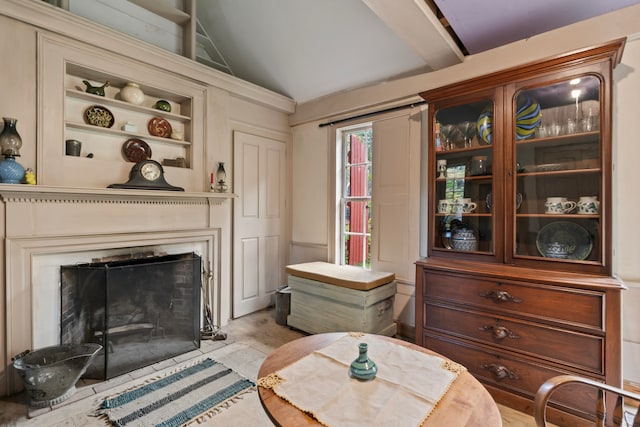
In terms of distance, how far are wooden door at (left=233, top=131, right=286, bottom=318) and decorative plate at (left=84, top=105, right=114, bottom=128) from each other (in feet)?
3.84

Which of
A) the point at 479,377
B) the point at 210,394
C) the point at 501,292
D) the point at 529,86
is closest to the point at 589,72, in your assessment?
the point at 529,86

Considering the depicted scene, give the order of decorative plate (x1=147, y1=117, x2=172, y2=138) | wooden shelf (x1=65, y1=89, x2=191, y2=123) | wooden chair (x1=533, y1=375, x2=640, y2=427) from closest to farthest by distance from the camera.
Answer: wooden chair (x1=533, y1=375, x2=640, y2=427)
wooden shelf (x1=65, y1=89, x2=191, y2=123)
decorative plate (x1=147, y1=117, x2=172, y2=138)

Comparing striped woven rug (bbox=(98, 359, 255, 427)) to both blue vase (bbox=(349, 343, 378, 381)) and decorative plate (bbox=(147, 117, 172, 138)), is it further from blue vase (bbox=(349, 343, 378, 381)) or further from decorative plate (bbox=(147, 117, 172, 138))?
decorative plate (bbox=(147, 117, 172, 138))

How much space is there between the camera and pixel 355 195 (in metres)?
3.44

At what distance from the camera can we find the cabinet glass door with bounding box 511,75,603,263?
1759 mm

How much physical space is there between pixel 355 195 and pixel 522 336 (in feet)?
6.76

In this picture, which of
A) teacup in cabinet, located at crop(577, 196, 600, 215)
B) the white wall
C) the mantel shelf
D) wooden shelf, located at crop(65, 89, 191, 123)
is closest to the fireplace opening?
the mantel shelf

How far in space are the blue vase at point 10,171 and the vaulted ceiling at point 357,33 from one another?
237cm

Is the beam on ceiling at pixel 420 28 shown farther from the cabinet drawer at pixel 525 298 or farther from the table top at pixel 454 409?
the table top at pixel 454 409

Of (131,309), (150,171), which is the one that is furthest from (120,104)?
(131,309)

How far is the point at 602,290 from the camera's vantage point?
Answer: 1.57 metres

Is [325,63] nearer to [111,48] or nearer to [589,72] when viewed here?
[111,48]

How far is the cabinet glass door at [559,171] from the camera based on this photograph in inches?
69.2

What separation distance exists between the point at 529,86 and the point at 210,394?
2.92 m
